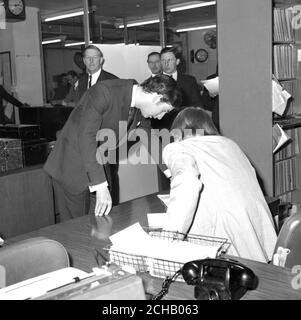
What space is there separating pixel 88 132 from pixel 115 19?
700 cm

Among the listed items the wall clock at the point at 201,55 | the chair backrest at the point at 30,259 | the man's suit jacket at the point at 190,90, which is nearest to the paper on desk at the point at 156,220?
the chair backrest at the point at 30,259

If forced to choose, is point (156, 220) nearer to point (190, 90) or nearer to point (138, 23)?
point (190, 90)

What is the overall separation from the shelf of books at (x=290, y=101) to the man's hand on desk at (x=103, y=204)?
2.68 m

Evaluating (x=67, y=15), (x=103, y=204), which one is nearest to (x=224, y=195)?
(x=103, y=204)

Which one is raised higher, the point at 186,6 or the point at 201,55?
the point at 186,6

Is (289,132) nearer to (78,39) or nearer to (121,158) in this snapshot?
(121,158)

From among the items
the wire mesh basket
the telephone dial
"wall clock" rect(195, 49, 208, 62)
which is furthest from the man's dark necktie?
"wall clock" rect(195, 49, 208, 62)

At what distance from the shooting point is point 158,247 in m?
1.54

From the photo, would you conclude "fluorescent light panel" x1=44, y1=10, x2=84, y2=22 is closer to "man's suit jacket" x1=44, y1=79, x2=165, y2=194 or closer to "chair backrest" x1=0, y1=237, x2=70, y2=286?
"man's suit jacket" x1=44, y1=79, x2=165, y2=194

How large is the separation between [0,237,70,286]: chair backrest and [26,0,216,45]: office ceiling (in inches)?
266

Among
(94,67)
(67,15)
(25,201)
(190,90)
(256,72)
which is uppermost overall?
(67,15)

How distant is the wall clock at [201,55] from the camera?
770cm

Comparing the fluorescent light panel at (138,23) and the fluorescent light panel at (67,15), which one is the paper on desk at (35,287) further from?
the fluorescent light panel at (67,15)
